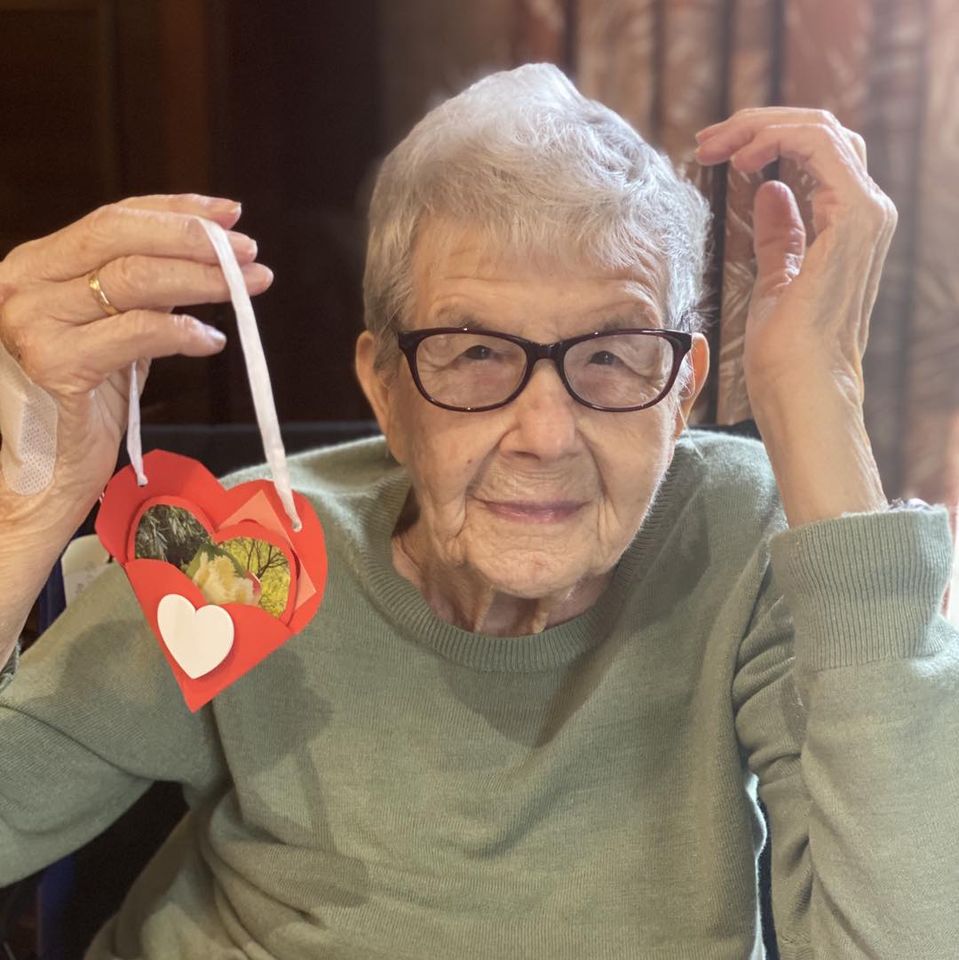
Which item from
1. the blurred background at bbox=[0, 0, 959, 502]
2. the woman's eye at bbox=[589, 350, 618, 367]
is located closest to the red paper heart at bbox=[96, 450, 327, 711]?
the woman's eye at bbox=[589, 350, 618, 367]

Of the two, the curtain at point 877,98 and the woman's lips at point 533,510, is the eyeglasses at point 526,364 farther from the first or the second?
the curtain at point 877,98

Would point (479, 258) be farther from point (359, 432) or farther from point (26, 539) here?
point (359, 432)

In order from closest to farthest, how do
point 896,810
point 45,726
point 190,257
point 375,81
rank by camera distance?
point 190,257, point 896,810, point 45,726, point 375,81

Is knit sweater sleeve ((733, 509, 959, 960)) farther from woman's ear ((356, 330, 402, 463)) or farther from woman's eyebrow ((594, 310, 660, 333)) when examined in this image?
woman's ear ((356, 330, 402, 463))

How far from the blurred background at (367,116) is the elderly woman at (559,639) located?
293mm

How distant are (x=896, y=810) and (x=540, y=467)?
1.51ft

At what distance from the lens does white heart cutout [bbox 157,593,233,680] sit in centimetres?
90

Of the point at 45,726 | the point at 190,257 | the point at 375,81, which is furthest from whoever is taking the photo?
the point at 375,81

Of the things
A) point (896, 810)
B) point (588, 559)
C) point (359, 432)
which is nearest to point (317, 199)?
point (359, 432)

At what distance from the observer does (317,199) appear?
7.30 feet

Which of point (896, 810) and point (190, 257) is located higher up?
point (190, 257)

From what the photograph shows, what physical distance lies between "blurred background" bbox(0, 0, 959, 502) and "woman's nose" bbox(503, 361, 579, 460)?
39 centimetres

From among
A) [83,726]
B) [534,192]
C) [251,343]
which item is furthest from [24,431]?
[534,192]

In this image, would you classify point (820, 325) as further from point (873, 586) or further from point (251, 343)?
point (251, 343)
